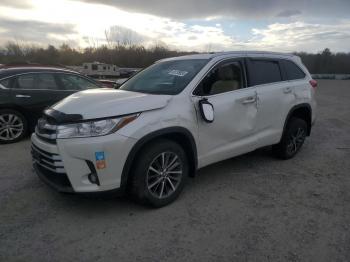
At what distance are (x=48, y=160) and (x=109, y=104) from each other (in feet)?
2.93

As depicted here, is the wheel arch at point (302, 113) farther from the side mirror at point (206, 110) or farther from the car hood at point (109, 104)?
the car hood at point (109, 104)

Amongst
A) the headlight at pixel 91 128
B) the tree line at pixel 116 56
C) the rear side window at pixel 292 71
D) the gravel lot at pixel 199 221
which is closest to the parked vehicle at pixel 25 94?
the gravel lot at pixel 199 221

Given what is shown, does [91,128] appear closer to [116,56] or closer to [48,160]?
[48,160]

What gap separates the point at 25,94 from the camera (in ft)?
22.0

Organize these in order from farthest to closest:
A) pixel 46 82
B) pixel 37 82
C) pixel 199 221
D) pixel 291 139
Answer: pixel 46 82, pixel 37 82, pixel 291 139, pixel 199 221

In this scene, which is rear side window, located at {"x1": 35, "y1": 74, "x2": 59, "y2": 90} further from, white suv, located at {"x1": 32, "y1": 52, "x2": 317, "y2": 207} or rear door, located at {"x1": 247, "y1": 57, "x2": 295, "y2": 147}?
rear door, located at {"x1": 247, "y1": 57, "x2": 295, "y2": 147}

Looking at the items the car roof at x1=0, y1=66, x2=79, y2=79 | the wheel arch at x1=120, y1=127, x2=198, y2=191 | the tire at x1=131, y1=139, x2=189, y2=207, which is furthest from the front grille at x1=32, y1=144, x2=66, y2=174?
the car roof at x1=0, y1=66, x2=79, y2=79

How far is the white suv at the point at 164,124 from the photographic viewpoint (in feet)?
10.8

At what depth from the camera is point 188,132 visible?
152 inches

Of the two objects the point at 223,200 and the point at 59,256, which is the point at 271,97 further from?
the point at 59,256

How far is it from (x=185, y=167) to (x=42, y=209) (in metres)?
1.73

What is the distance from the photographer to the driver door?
13.5 feet

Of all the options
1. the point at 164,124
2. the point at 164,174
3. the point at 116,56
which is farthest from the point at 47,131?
the point at 116,56

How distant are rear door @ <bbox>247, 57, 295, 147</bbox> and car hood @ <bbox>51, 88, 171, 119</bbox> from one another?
1.68 m
